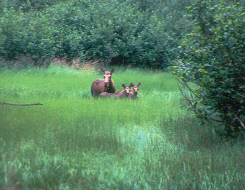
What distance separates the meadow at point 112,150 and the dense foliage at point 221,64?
54cm

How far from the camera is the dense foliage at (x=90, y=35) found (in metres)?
20.3

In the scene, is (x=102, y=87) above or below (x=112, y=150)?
below

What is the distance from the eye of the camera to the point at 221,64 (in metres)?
5.70

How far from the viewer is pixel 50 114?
769cm

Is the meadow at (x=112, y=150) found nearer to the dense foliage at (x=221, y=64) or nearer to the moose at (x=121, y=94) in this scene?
the dense foliage at (x=221, y=64)

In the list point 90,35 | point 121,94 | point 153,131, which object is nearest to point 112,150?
point 153,131

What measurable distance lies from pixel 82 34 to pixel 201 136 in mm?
17806

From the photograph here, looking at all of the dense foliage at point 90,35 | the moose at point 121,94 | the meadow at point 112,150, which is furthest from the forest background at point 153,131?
the dense foliage at point 90,35

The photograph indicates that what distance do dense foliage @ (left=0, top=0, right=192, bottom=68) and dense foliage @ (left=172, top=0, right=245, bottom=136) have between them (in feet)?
51.3

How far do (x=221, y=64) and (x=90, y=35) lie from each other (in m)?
17.3

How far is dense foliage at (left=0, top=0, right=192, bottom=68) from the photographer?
20312 mm

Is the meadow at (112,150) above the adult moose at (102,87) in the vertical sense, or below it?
above

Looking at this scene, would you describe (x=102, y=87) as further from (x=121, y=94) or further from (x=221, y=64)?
(x=221, y=64)

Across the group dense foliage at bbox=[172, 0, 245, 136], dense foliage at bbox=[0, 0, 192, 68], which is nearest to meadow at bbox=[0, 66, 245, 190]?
dense foliage at bbox=[172, 0, 245, 136]
